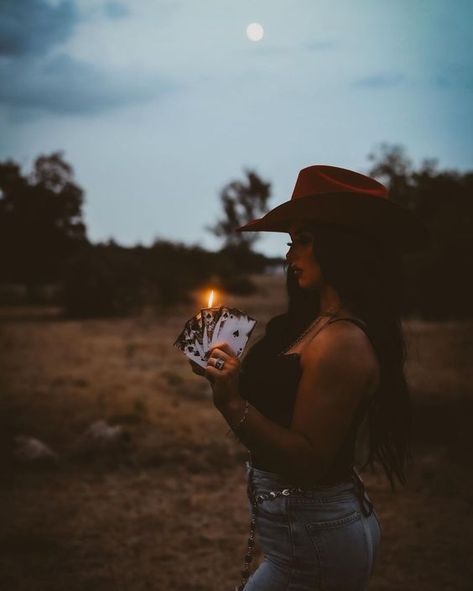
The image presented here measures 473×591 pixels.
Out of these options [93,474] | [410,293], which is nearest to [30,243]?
[410,293]

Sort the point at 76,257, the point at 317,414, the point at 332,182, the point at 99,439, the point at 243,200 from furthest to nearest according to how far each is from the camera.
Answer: the point at 243,200 → the point at 76,257 → the point at 99,439 → the point at 332,182 → the point at 317,414

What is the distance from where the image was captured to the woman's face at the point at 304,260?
211 centimetres

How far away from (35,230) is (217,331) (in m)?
33.0

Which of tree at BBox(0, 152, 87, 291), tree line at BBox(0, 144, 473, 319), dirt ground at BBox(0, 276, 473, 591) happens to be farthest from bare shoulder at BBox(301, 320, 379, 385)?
tree at BBox(0, 152, 87, 291)

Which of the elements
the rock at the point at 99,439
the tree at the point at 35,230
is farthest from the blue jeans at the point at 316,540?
the tree at the point at 35,230

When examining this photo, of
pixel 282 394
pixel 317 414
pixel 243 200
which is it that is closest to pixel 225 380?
pixel 282 394

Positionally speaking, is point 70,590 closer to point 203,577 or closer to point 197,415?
point 203,577

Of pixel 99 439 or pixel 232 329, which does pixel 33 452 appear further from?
pixel 232 329

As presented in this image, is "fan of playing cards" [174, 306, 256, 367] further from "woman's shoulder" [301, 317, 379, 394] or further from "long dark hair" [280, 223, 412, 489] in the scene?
"long dark hair" [280, 223, 412, 489]

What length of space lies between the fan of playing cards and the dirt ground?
54.8 inches

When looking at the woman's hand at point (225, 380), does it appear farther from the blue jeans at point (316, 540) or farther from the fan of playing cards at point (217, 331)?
the blue jeans at point (316, 540)

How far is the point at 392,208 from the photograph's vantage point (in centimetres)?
208

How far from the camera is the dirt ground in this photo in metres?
4.92

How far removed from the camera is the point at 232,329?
2041 mm
